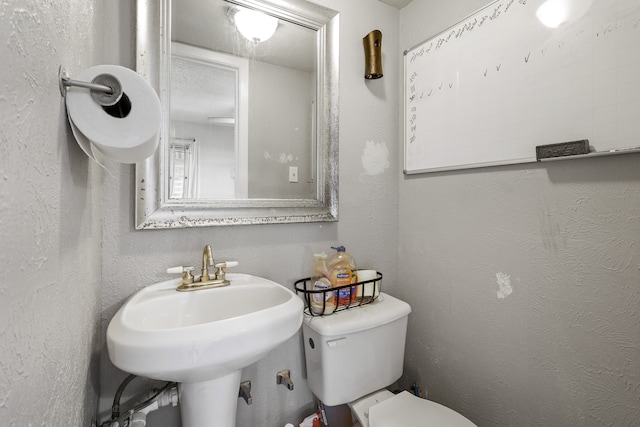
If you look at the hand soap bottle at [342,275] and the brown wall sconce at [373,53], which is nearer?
the hand soap bottle at [342,275]

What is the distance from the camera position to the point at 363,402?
3.48 ft

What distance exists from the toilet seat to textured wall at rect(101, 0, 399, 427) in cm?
28

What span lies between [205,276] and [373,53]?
112 centimetres

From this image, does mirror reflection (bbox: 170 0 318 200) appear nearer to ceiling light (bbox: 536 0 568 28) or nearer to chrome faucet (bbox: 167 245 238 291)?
chrome faucet (bbox: 167 245 238 291)

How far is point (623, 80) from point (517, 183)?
353mm

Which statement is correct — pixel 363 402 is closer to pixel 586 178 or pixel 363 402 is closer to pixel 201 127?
pixel 586 178

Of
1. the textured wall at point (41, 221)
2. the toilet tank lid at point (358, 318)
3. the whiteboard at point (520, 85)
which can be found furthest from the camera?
the toilet tank lid at point (358, 318)

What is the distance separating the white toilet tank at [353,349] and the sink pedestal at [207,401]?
1.09 ft

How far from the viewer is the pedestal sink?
0.58 meters

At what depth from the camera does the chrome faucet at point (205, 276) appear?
0.90 metres

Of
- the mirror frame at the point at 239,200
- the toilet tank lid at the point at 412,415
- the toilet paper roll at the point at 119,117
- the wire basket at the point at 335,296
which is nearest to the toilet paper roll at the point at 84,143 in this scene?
the toilet paper roll at the point at 119,117

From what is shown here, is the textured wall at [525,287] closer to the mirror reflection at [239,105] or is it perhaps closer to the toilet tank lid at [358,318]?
the toilet tank lid at [358,318]

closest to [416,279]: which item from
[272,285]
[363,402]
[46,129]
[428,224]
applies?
[428,224]

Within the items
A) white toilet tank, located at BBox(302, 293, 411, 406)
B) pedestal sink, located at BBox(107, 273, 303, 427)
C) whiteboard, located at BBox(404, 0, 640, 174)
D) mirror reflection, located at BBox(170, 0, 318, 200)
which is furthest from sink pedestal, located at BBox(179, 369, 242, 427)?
whiteboard, located at BBox(404, 0, 640, 174)
